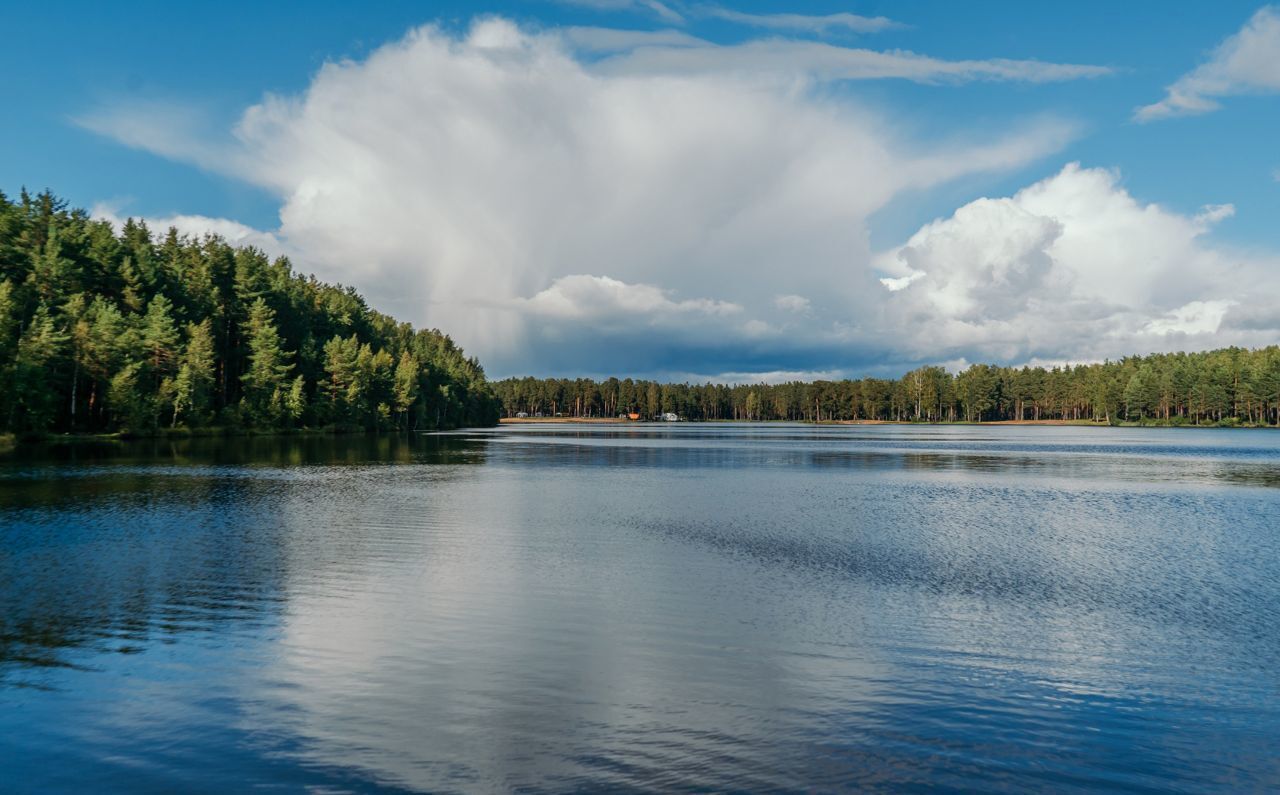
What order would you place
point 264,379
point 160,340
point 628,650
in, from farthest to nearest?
point 264,379 → point 160,340 → point 628,650

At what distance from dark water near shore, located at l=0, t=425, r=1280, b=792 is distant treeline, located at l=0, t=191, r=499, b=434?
60.6 meters

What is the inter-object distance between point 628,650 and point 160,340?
106792 mm

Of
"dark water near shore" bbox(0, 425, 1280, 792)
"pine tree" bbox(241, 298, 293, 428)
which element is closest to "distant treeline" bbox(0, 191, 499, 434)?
"pine tree" bbox(241, 298, 293, 428)

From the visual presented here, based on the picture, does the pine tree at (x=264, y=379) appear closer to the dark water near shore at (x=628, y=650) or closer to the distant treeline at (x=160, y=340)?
the distant treeline at (x=160, y=340)

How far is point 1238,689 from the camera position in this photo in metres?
15.6

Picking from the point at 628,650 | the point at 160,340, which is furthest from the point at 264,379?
the point at 628,650

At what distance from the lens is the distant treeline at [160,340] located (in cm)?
8675

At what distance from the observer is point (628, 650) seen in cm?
1767

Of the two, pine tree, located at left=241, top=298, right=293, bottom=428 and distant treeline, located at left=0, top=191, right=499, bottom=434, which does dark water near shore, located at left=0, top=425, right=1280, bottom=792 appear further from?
pine tree, located at left=241, top=298, right=293, bottom=428

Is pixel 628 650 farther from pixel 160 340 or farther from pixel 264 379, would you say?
pixel 264 379

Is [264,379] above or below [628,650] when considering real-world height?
above

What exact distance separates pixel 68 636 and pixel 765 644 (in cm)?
1590

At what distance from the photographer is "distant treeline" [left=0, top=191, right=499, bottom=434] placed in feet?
285

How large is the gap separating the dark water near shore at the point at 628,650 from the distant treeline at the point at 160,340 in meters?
60.6
